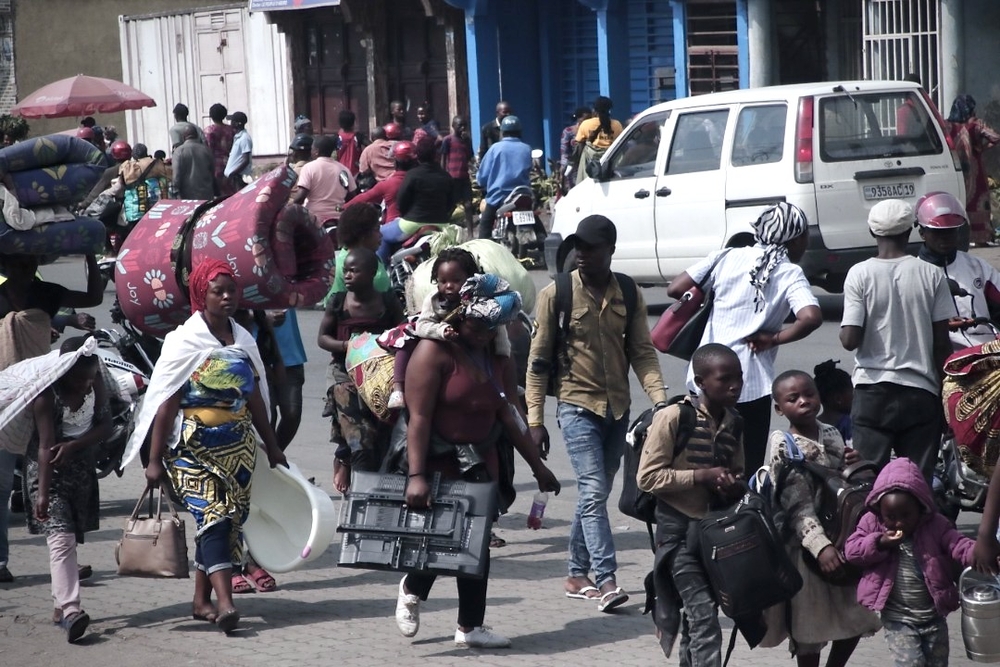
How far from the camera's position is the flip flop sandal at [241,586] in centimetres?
705

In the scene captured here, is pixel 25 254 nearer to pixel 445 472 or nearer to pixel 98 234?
pixel 98 234

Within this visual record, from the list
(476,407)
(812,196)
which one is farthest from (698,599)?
(812,196)

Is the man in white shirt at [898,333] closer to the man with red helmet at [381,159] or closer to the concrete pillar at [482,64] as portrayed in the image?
the man with red helmet at [381,159]

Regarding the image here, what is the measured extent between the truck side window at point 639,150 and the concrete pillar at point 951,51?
5863 millimetres

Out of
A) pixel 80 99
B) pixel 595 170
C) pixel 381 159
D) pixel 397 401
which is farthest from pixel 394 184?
pixel 80 99

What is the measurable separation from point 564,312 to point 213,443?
5.06 feet

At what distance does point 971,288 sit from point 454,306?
2355 mm

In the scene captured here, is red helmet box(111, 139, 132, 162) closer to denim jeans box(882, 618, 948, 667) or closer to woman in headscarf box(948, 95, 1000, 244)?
woman in headscarf box(948, 95, 1000, 244)

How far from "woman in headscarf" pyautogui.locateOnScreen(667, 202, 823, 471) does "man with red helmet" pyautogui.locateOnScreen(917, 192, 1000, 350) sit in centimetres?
59

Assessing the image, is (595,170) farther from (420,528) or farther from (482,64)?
(482,64)

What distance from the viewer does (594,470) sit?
6.50 metres

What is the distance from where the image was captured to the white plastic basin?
668 centimetres

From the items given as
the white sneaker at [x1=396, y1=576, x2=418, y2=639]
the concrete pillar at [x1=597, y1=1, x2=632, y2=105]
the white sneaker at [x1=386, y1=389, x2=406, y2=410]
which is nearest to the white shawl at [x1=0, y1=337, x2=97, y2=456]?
the white sneaker at [x1=386, y1=389, x2=406, y2=410]

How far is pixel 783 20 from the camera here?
20641 millimetres
